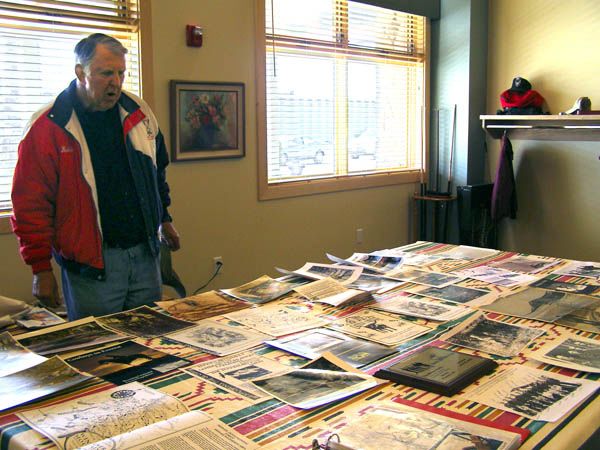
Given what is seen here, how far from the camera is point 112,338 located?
172 centimetres

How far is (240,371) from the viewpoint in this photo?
4.94 feet

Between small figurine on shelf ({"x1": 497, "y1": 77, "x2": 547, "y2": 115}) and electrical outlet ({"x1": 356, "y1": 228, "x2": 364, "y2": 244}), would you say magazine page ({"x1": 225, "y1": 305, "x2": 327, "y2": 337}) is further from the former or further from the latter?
small figurine on shelf ({"x1": 497, "y1": 77, "x2": 547, "y2": 115})

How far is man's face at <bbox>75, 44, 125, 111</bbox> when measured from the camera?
7.09 ft

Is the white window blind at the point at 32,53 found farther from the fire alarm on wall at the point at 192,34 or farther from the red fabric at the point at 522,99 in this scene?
the red fabric at the point at 522,99

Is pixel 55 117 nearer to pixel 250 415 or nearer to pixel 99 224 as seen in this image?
Answer: pixel 99 224

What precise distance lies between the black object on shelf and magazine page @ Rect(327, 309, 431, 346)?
3178 mm

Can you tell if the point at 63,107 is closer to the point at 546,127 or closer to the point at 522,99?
the point at 522,99

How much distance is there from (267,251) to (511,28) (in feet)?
8.62

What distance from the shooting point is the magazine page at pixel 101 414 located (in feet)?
3.91

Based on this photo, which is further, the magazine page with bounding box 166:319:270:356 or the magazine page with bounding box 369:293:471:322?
the magazine page with bounding box 369:293:471:322

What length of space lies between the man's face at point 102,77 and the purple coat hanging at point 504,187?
11.1 ft

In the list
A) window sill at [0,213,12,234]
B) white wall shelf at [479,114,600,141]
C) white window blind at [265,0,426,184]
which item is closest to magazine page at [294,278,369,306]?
window sill at [0,213,12,234]

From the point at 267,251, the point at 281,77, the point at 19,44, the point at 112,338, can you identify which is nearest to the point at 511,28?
the point at 281,77

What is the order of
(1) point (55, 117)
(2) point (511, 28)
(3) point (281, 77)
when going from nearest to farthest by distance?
(1) point (55, 117) < (3) point (281, 77) < (2) point (511, 28)
